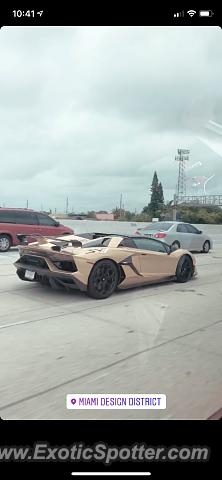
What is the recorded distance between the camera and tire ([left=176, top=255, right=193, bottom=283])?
8344mm

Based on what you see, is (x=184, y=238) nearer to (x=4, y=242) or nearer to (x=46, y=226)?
(x=46, y=226)

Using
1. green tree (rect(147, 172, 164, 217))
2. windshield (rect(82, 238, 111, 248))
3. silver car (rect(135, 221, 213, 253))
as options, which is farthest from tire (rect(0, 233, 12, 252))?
green tree (rect(147, 172, 164, 217))

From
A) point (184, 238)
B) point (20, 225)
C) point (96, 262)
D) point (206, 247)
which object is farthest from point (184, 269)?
point (206, 247)

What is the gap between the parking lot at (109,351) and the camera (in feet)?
9.38

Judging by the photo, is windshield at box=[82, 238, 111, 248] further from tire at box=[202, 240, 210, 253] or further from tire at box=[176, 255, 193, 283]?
tire at box=[202, 240, 210, 253]

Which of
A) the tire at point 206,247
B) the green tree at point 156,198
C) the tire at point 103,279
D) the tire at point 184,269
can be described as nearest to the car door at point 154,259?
the tire at point 184,269

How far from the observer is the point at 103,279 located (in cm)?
672

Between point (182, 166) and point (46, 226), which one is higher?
point (182, 166)

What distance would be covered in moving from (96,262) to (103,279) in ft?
1.17

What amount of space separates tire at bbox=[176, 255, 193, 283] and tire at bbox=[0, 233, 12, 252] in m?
7.13
